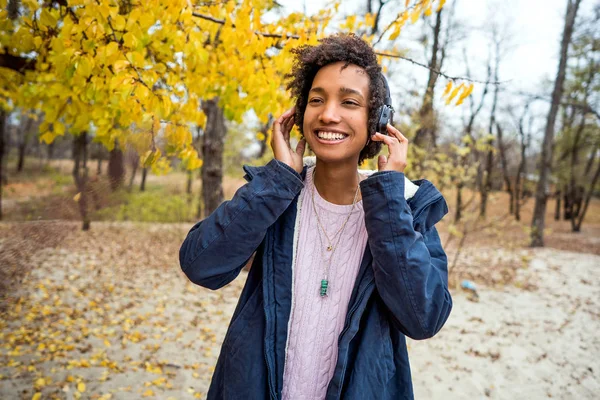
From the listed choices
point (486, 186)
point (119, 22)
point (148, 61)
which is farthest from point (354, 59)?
point (486, 186)

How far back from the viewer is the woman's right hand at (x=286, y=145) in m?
1.48

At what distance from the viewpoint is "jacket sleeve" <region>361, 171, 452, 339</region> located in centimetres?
121

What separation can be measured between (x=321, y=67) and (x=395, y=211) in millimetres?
683

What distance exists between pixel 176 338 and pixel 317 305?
4020 millimetres

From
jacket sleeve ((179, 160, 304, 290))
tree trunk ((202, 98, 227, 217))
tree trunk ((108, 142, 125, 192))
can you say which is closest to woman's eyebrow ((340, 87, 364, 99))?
Result: jacket sleeve ((179, 160, 304, 290))

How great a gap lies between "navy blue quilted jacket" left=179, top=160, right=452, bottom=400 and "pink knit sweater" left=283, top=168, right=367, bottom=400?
0.17 feet

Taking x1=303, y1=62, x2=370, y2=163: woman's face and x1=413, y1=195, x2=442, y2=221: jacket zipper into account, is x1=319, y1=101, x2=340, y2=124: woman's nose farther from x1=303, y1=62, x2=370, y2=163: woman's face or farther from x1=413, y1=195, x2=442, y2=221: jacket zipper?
x1=413, y1=195, x2=442, y2=221: jacket zipper

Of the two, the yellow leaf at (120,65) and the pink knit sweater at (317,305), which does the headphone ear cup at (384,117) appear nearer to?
the pink knit sweater at (317,305)

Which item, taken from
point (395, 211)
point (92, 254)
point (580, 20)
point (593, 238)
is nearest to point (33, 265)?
point (92, 254)

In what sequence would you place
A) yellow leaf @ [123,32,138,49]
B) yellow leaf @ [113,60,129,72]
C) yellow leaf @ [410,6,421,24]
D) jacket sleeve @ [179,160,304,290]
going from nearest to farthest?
1. jacket sleeve @ [179,160,304,290]
2. yellow leaf @ [113,60,129,72]
3. yellow leaf @ [123,32,138,49]
4. yellow leaf @ [410,6,421,24]

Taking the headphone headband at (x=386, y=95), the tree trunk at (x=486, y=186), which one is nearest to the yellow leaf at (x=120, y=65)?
the headphone headband at (x=386, y=95)

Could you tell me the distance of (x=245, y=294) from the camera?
4.85 feet

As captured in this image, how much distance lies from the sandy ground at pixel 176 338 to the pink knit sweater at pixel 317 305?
8.91 feet

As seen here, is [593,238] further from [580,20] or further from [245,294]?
[245,294]
